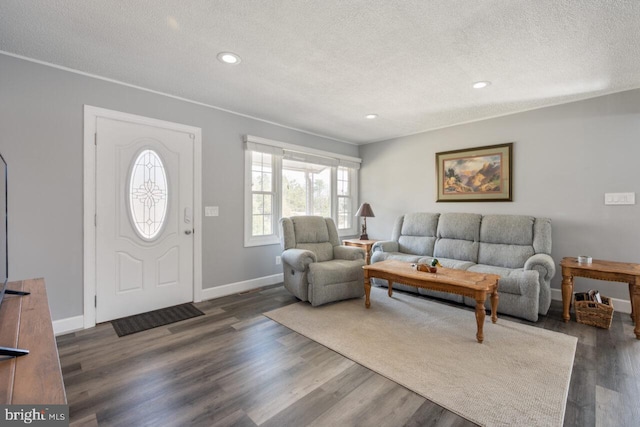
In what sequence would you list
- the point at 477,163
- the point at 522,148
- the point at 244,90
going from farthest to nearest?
the point at 477,163, the point at 522,148, the point at 244,90

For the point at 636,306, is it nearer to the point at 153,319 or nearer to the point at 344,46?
the point at 344,46

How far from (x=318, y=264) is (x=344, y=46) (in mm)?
2226

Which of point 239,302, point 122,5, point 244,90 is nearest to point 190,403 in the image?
point 239,302

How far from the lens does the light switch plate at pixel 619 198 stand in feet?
10.4

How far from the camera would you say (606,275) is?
9.06 ft

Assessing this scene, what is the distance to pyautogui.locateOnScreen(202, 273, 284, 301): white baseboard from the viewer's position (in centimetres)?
366

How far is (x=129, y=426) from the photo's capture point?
1586 millimetres

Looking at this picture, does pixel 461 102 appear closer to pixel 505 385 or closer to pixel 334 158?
pixel 334 158

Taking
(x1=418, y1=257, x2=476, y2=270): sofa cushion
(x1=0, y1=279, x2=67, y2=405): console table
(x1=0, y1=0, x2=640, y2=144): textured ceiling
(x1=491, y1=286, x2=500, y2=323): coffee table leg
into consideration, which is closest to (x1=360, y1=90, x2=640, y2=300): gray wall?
(x1=0, y1=0, x2=640, y2=144): textured ceiling

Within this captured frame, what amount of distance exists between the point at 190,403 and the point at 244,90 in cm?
280

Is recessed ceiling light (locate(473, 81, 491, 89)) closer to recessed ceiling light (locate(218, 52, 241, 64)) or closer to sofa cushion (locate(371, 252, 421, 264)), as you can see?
sofa cushion (locate(371, 252, 421, 264))

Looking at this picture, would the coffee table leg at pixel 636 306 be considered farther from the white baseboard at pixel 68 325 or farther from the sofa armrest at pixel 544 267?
the white baseboard at pixel 68 325

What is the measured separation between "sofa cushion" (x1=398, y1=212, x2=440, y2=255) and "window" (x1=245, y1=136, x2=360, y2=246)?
1301mm

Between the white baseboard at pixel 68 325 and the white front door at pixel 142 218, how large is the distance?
0.14 metres
